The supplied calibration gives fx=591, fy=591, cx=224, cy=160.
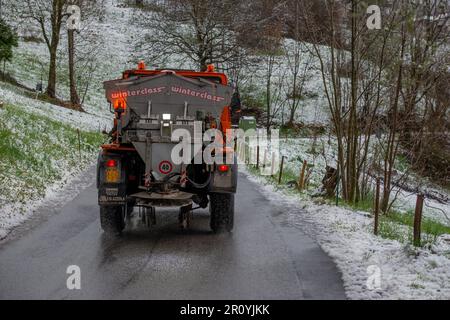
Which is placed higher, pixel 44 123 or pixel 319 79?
pixel 319 79

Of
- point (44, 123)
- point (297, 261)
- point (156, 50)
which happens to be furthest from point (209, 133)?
point (156, 50)

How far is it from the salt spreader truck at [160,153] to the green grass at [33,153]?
3.23 meters

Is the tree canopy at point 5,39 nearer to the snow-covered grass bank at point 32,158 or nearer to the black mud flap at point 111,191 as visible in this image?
the snow-covered grass bank at point 32,158

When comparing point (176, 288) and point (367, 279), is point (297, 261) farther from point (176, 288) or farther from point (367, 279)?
point (176, 288)

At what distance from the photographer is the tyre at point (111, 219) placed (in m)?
9.60

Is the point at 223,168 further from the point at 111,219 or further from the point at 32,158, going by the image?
the point at 32,158

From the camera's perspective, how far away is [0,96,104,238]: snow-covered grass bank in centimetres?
1174

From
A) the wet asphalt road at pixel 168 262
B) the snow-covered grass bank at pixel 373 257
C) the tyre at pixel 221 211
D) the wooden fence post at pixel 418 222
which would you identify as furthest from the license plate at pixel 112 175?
the wooden fence post at pixel 418 222

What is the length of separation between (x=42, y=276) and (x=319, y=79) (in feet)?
156

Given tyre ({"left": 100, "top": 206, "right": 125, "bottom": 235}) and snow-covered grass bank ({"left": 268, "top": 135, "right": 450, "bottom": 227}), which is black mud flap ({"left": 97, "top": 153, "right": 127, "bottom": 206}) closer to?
tyre ({"left": 100, "top": 206, "right": 125, "bottom": 235})

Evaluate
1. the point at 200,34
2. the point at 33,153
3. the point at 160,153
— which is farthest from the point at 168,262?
the point at 200,34

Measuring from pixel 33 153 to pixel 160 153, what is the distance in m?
8.67
